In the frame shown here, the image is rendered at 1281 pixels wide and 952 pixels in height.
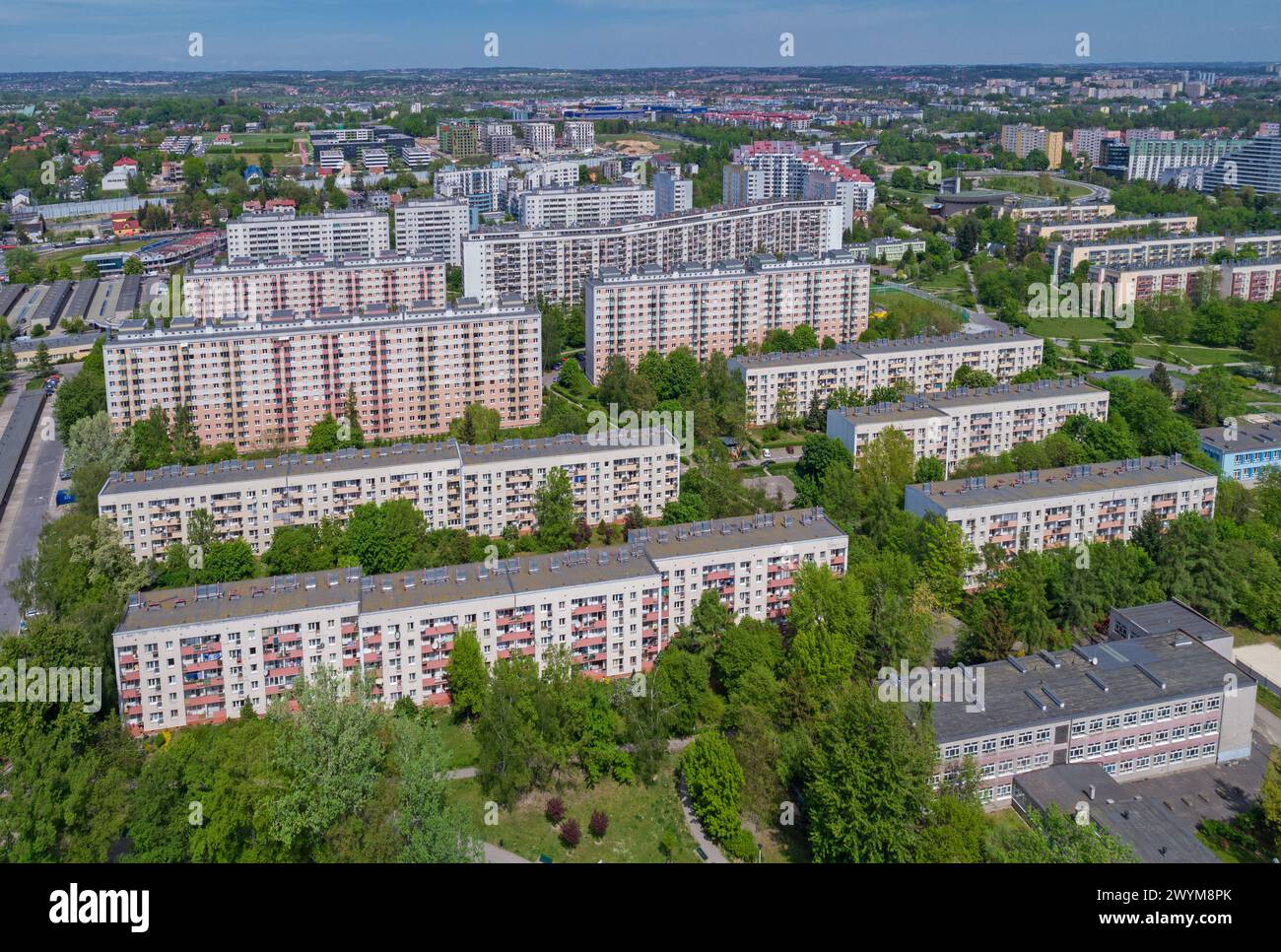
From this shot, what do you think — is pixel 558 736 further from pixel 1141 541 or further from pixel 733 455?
pixel 733 455

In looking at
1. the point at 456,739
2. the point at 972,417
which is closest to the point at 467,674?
the point at 456,739

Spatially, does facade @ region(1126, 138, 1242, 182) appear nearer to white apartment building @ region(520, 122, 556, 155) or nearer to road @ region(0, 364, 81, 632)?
white apartment building @ region(520, 122, 556, 155)

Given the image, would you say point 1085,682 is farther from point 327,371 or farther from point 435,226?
point 435,226

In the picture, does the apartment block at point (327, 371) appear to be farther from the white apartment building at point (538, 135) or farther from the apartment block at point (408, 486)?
the white apartment building at point (538, 135)

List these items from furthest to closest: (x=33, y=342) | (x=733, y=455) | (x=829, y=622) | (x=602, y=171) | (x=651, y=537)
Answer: (x=602, y=171)
(x=33, y=342)
(x=733, y=455)
(x=651, y=537)
(x=829, y=622)

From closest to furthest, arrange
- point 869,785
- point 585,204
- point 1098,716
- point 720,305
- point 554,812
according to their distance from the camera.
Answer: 1. point 869,785
2. point 554,812
3. point 1098,716
4. point 720,305
5. point 585,204
